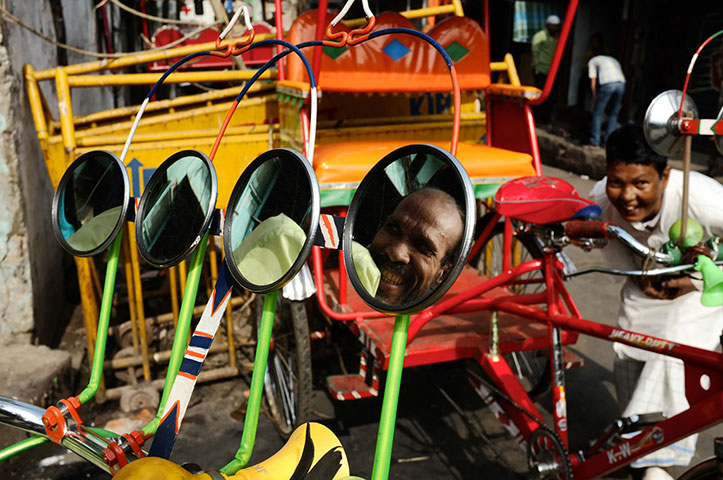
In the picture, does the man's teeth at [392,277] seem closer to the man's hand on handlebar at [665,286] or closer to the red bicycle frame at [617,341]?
the red bicycle frame at [617,341]

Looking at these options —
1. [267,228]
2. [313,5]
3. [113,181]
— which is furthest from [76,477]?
[313,5]

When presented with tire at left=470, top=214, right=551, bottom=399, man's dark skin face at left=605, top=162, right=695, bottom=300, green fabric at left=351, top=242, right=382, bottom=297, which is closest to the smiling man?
man's dark skin face at left=605, top=162, right=695, bottom=300

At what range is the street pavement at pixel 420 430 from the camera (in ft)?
9.04

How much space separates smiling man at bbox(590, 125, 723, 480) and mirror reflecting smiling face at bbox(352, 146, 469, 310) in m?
1.49

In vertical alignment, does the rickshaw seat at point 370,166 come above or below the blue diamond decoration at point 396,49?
below

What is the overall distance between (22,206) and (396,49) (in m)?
2.10

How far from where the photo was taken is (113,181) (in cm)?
166

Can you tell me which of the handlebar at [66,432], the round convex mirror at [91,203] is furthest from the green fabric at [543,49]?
the handlebar at [66,432]

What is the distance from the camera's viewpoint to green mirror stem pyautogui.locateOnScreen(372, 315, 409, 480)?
3.67ft

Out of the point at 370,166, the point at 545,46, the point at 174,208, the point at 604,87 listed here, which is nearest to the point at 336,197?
the point at 370,166

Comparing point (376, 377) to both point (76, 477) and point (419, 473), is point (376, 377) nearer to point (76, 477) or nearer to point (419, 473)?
point (419, 473)

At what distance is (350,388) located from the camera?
265cm

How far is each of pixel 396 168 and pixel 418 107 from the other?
2.93 m

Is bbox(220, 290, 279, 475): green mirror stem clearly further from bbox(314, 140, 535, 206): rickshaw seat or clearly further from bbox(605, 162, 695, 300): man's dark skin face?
bbox(605, 162, 695, 300): man's dark skin face
